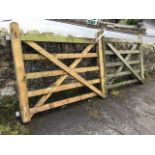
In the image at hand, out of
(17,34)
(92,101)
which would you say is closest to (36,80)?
(17,34)

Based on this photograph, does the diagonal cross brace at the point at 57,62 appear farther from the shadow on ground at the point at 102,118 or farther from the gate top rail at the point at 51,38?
the shadow on ground at the point at 102,118

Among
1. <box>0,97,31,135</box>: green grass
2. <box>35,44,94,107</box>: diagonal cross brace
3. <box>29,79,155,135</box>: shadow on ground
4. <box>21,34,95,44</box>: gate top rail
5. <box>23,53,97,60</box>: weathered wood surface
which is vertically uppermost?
<box>21,34,95,44</box>: gate top rail

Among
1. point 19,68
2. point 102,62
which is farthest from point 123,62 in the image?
point 19,68

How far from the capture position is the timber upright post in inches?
142

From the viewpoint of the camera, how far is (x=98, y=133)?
12.0 feet

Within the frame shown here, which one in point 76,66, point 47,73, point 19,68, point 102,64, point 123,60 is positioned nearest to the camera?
point 19,68

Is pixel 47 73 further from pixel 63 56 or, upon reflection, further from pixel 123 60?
pixel 123 60

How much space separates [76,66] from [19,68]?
1665mm

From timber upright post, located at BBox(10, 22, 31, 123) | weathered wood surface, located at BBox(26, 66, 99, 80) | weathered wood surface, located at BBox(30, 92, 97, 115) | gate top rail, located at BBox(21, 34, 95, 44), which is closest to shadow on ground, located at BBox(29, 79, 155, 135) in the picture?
weathered wood surface, located at BBox(30, 92, 97, 115)

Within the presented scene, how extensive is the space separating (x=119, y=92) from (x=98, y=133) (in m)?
2.22

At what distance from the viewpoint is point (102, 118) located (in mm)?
4250

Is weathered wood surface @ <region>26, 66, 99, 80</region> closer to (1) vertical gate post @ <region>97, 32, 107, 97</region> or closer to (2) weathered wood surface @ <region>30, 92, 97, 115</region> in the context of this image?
(1) vertical gate post @ <region>97, 32, 107, 97</region>

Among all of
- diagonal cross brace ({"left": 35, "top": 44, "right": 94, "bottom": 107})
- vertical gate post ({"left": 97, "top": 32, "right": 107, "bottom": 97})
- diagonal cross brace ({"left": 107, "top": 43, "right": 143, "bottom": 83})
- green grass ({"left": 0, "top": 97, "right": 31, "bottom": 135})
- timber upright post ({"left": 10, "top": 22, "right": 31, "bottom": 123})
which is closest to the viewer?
green grass ({"left": 0, "top": 97, "right": 31, "bottom": 135})

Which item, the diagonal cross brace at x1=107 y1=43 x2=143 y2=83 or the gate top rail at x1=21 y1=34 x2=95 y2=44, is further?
the diagonal cross brace at x1=107 y1=43 x2=143 y2=83
